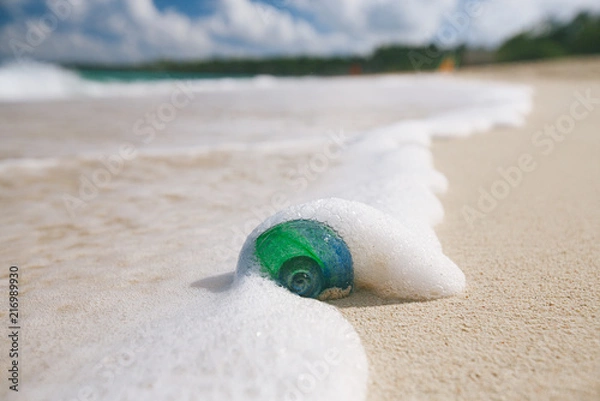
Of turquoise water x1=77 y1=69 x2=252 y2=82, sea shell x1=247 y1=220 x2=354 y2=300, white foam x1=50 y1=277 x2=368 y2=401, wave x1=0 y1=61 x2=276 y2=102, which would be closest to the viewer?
white foam x1=50 y1=277 x2=368 y2=401

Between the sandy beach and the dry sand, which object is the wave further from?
the dry sand

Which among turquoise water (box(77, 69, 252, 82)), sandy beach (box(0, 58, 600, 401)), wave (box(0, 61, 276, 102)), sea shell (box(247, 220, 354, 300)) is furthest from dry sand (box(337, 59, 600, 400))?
turquoise water (box(77, 69, 252, 82))

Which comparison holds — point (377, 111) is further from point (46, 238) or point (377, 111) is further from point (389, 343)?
point (389, 343)

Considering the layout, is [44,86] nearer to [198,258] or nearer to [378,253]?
[198,258]

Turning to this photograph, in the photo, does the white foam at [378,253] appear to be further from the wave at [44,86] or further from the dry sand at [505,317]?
the wave at [44,86]

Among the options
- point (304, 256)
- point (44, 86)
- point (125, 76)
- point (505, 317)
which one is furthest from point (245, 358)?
point (125, 76)
